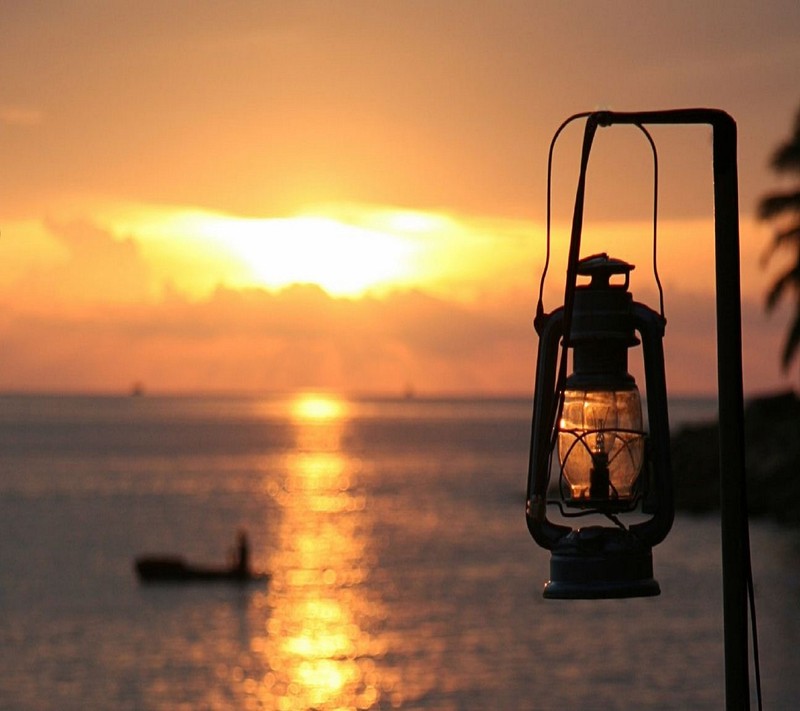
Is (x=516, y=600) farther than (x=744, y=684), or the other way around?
(x=516, y=600)

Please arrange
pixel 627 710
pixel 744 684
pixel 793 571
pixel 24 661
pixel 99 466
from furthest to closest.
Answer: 1. pixel 99 466
2. pixel 793 571
3. pixel 24 661
4. pixel 627 710
5. pixel 744 684

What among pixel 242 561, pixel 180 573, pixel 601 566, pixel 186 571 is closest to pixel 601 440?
pixel 601 566

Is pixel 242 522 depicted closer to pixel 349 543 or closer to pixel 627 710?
pixel 349 543

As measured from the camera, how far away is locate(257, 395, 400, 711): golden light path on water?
39219 mm

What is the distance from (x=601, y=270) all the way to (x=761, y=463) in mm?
78057

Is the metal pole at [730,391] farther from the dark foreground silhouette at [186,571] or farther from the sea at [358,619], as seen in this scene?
the dark foreground silhouette at [186,571]

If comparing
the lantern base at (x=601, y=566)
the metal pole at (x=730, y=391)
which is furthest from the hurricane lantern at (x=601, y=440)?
the metal pole at (x=730, y=391)

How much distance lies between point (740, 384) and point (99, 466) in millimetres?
155824

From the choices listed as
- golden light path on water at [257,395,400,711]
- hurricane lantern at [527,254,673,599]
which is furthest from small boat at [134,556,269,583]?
hurricane lantern at [527,254,673,599]

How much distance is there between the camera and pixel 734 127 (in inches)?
157

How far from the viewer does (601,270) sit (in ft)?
13.1

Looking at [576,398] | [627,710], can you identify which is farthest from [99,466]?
[576,398]

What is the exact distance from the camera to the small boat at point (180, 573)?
61.3 metres

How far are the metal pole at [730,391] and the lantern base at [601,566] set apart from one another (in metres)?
0.22
